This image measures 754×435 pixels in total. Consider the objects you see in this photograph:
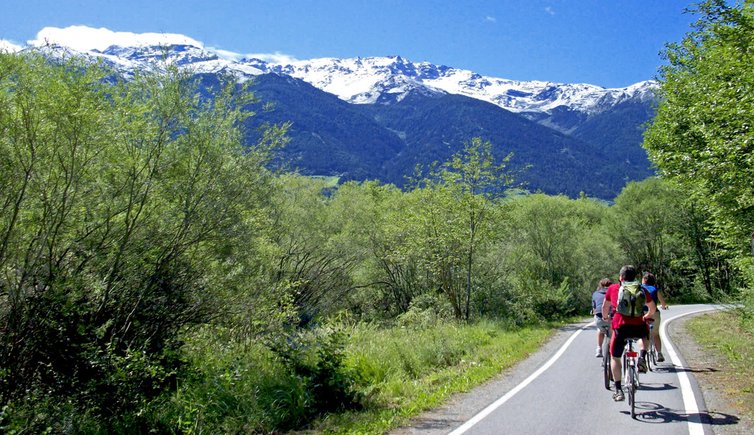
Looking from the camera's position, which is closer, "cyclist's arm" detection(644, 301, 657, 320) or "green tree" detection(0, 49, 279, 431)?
"green tree" detection(0, 49, 279, 431)

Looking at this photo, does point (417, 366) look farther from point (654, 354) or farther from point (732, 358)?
point (732, 358)

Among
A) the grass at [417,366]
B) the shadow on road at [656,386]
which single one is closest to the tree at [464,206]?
the grass at [417,366]

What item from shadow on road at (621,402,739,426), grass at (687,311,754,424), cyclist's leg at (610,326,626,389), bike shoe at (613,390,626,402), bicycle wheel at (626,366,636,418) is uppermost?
cyclist's leg at (610,326,626,389)

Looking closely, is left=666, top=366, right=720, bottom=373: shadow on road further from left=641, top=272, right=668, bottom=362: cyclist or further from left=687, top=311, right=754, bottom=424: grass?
left=641, top=272, right=668, bottom=362: cyclist

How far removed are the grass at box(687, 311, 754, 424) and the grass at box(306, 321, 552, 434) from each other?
13.2 ft

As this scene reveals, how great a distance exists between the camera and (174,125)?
8336 millimetres

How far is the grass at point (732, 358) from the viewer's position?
751cm

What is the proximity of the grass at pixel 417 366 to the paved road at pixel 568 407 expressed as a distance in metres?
0.43

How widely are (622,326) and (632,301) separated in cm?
40

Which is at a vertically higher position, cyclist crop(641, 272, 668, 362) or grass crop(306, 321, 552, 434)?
cyclist crop(641, 272, 668, 362)

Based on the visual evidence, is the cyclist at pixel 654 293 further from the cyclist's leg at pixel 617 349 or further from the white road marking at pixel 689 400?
the cyclist's leg at pixel 617 349

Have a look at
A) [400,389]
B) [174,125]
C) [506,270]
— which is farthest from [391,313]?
[174,125]

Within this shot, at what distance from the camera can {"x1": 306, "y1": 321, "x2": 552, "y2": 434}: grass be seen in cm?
721

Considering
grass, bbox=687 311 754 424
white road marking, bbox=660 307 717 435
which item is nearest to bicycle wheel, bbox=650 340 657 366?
white road marking, bbox=660 307 717 435
